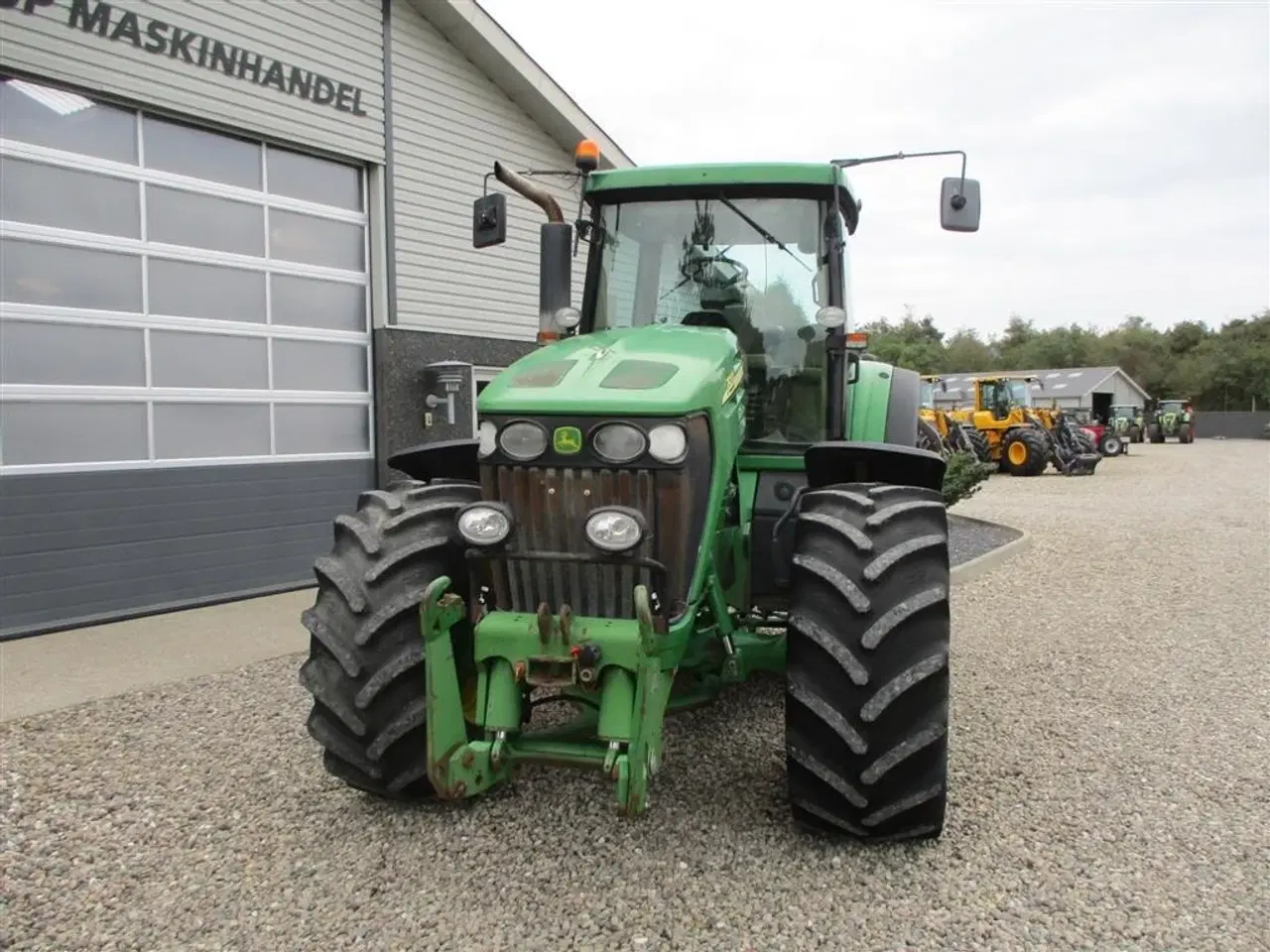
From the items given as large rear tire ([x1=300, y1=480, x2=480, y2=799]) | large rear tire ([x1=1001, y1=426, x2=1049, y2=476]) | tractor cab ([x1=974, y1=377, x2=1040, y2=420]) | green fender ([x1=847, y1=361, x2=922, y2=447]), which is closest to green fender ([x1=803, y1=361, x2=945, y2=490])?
green fender ([x1=847, y1=361, x2=922, y2=447])

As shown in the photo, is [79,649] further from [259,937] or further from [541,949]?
[541,949]

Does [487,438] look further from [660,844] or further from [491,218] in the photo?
[491,218]

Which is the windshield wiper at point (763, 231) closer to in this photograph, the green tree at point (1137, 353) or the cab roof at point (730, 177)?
the cab roof at point (730, 177)

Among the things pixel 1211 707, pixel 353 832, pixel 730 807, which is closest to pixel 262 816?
pixel 353 832

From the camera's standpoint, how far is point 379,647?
3.31m

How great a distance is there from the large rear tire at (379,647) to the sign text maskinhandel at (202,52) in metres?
5.04

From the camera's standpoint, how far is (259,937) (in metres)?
2.81

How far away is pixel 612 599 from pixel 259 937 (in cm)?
142

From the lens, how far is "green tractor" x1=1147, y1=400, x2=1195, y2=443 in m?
42.2

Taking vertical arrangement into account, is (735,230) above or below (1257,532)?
above

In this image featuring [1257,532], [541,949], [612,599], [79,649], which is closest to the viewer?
[541,949]

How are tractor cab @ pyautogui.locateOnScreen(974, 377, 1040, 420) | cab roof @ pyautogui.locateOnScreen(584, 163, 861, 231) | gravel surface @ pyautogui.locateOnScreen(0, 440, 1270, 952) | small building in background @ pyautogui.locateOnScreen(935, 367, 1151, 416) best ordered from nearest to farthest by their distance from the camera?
gravel surface @ pyautogui.locateOnScreen(0, 440, 1270, 952), cab roof @ pyautogui.locateOnScreen(584, 163, 861, 231), tractor cab @ pyautogui.locateOnScreen(974, 377, 1040, 420), small building in background @ pyautogui.locateOnScreen(935, 367, 1151, 416)

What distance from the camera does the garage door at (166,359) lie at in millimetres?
6402

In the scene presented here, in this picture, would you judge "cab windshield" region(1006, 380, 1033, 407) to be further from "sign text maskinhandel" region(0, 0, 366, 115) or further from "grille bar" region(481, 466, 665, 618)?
"grille bar" region(481, 466, 665, 618)
